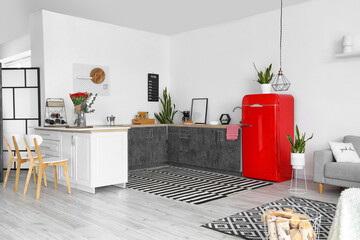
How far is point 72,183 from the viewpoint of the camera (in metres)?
4.89

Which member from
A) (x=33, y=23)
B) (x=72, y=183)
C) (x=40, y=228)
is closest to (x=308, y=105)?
(x=72, y=183)

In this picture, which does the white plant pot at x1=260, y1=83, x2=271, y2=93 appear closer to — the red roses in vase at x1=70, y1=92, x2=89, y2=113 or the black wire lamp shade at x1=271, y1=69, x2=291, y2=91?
the black wire lamp shade at x1=271, y1=69, x2=291, y2=91

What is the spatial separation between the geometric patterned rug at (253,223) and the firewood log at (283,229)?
528mm

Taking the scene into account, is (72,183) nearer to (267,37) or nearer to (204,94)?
(204,94)

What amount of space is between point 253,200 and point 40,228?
2437mm

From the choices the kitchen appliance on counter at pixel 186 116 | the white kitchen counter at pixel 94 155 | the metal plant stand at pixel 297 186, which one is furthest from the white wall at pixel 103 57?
the metal plant stand at pixel 297 186

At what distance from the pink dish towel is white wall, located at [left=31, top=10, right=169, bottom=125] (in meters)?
2.31

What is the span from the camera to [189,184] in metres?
5.16

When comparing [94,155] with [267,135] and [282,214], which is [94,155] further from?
[282,214]

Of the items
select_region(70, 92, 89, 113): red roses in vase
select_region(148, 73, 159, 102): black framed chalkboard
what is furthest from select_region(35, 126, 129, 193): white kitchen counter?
select_region(148, 73, 159, 102): black framed chalkboard

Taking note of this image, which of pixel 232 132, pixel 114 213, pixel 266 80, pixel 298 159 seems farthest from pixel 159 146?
pixel 114 213

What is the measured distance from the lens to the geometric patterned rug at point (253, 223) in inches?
119

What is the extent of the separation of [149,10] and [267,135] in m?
2.97

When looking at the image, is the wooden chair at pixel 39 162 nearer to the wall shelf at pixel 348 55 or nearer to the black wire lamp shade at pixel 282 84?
the black wire lamp shade at pixel 282 84
